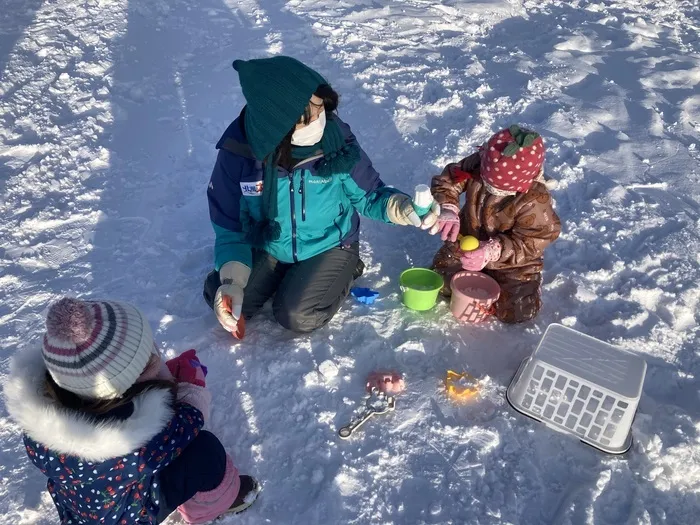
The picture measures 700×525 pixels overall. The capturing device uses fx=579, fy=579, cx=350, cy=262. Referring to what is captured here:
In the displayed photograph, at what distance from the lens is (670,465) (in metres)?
2.32

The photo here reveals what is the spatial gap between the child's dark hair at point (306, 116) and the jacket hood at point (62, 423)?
1314 mm

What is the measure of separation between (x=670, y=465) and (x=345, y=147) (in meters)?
1.89

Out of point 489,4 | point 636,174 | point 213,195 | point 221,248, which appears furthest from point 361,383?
point 489,4

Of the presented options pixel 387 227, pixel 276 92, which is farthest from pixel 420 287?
pixel 276 92

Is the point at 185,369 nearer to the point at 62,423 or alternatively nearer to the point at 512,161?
the point at 62,423

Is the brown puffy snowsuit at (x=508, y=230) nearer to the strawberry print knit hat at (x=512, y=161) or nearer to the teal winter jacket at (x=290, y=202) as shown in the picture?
the strawberry print knit hat at (x=512, y=161)

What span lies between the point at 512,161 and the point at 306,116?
3.07 ft

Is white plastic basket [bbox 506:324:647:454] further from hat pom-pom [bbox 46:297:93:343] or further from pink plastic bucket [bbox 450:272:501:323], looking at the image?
hat pom-pom [bbox 46:297:93:343]

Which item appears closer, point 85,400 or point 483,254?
point 85,400

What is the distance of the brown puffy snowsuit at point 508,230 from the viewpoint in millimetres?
2779

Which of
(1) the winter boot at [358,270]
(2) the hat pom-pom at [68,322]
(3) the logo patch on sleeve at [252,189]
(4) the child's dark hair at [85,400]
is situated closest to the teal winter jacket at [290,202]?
(3) the logo patch on sleeve at [252,189]

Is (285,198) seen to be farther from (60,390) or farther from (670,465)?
(670,465)

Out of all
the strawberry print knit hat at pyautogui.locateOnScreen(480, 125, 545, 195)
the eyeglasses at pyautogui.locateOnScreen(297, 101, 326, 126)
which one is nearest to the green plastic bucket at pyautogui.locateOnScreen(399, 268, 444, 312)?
the strawberry print knit hat at pyautogui.locateOnScreen(480, 125, 545, 195)

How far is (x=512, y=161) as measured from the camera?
2.58 m
